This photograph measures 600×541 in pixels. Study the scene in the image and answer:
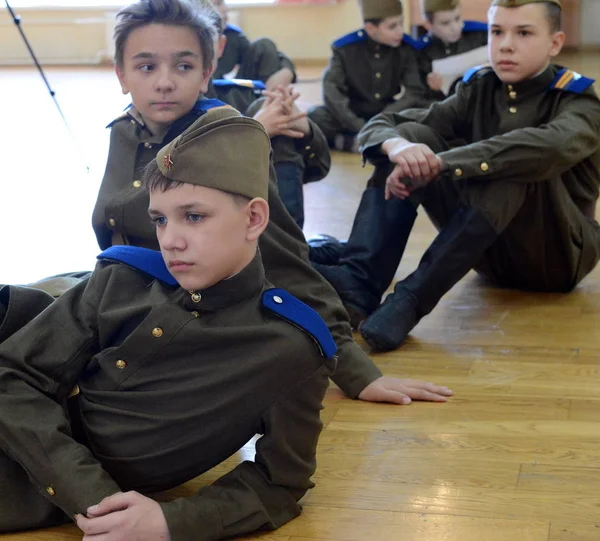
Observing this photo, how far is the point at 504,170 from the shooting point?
238cm

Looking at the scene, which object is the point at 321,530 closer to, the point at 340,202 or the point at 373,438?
the point at 373,438

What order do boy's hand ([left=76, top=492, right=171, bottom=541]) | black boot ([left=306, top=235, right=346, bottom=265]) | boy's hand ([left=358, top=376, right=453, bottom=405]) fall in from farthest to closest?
black boot ([left=306, top=235, right=346, bottom=265])
boy's hand ([left=358, top=376, right=453, bottom=405])
boy's hand ([left=76, top=492, right=171, bottom=541])

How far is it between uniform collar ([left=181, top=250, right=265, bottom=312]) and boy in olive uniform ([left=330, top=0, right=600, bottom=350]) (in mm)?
850

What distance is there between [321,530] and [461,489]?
0.26 metres

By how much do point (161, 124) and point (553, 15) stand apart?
115cm

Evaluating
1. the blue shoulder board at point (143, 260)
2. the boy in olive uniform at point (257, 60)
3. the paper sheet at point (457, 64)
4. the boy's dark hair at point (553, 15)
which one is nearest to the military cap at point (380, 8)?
the paper sheet at point (457, 64)

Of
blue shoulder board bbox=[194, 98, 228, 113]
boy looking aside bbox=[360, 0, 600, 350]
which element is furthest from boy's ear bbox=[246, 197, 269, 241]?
boy looking aside bbox=[360, 0, 600, 350]

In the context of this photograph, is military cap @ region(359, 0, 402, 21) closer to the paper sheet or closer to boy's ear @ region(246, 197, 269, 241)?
the paper sheet

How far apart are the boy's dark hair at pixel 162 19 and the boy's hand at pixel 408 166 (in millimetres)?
634

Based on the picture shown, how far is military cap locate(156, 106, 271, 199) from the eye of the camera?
139cm

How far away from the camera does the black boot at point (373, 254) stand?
250 cm

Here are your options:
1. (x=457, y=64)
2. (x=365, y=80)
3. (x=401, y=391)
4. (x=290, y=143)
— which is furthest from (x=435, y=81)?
(x=401, y=391)

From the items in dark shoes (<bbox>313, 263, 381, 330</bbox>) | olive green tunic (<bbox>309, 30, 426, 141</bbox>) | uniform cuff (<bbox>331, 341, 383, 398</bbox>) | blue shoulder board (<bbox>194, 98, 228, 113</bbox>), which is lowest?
olive green tunic (<bbox>309, 30, 426, 141</bbox>)

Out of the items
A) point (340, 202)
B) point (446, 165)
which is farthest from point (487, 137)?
point (340, 202)
